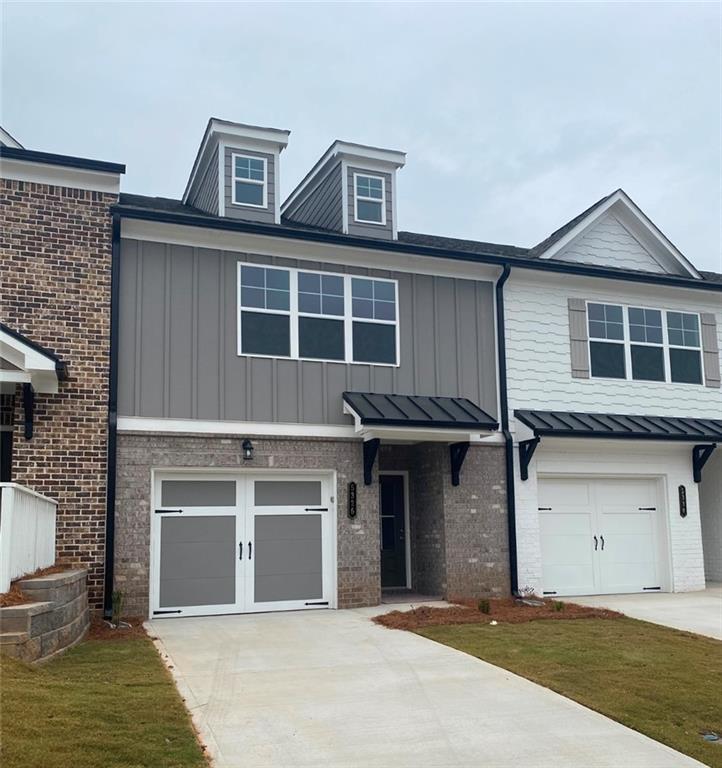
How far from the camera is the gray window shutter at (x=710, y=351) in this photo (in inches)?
635

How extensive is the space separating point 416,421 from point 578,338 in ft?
14.3

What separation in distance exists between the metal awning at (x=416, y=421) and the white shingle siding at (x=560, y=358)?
158 cm

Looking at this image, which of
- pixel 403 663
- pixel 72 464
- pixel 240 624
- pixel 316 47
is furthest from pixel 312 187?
pixel 403 663

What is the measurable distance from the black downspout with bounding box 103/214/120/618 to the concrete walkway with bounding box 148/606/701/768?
156 cm

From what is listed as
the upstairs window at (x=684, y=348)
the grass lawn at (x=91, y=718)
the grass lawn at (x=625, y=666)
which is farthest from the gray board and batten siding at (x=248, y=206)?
the grass lawn at (x=91, y=718)

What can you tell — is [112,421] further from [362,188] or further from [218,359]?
[362,188]

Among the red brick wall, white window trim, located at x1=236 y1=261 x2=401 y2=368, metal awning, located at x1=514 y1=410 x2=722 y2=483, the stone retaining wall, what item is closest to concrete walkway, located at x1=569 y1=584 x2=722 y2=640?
metal awning, located at x1=514 y1=410 x2=722 y2=483

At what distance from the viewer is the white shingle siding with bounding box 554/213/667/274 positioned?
16031mm

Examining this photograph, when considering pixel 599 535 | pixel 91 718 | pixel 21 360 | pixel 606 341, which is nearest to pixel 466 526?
pixel 599 535

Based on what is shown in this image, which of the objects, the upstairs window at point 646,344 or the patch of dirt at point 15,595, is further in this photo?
the upstairs window at point 646,344

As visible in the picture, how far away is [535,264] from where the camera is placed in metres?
14.6

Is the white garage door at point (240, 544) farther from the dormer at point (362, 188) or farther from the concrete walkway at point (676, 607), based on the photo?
the dormer at point (362, 188)

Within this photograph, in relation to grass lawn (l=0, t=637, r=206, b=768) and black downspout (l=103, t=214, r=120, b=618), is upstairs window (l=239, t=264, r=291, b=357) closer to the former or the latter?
black downspout (l=103, t=214, r=120, b=618)

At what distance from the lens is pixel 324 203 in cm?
1608
